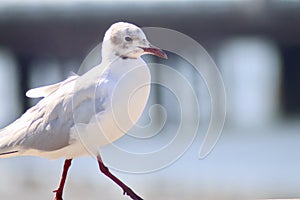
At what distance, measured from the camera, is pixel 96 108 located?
122cm

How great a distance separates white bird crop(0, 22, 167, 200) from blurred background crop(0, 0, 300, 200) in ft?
6.49

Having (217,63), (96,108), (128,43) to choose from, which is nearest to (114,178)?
(96,108)

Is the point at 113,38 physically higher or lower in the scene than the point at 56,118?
higher

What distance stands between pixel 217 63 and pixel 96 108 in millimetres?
3619

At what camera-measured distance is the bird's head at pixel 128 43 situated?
1185 mm

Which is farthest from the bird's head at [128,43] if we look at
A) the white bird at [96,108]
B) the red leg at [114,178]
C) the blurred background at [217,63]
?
the blurred background at [217,63]

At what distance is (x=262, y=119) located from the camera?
195 inches

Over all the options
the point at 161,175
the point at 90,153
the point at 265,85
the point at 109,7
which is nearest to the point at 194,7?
the point at 109,7

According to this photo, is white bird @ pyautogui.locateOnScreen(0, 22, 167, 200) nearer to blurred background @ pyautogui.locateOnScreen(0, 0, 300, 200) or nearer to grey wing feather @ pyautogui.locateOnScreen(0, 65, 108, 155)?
grey wing feather @ pyautogui.locateOnScreen(0, 65, 108, 155)

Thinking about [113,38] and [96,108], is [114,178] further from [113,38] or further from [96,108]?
[113,38]

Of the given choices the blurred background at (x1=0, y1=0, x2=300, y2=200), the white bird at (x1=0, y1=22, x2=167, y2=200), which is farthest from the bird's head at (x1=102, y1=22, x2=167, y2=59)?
the blurred background at (x1=0, y1=0, x2=300, y2=200)

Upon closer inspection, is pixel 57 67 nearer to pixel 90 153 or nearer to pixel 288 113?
pixel 288 113

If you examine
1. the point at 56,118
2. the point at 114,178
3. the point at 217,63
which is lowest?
the point at 114,178

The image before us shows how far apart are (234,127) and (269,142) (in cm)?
38
